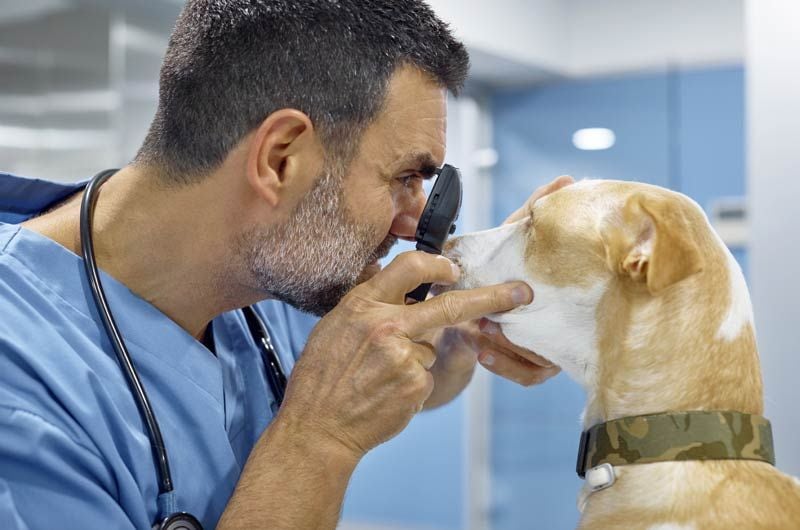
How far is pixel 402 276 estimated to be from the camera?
111 cm

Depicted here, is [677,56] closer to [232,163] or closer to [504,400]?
[504,400]

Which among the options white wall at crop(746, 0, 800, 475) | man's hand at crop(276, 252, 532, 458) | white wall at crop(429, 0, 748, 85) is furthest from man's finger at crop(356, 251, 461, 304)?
white wall at crop(429, 0, 748, 85)

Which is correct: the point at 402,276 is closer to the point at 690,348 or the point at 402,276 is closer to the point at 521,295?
the point at 521,295

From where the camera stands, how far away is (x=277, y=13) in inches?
44.4

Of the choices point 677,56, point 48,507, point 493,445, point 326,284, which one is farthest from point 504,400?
point 48,507

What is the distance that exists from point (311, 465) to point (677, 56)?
2667 millimetres

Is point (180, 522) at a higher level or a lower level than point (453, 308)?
lower

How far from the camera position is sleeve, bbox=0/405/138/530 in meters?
0.94

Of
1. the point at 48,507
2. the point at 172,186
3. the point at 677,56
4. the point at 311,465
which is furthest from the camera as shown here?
the point at 677,56

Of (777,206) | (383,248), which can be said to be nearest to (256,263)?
(383,248)

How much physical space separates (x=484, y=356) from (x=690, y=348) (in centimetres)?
34

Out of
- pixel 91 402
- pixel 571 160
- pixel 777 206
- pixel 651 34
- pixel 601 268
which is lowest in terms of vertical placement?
pixel 91 402

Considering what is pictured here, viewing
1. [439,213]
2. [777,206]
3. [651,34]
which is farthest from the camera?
[651,34]

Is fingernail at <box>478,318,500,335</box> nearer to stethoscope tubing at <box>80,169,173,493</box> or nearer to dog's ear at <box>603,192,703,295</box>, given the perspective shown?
dog's ear at <box>603,192,703,295</box>
